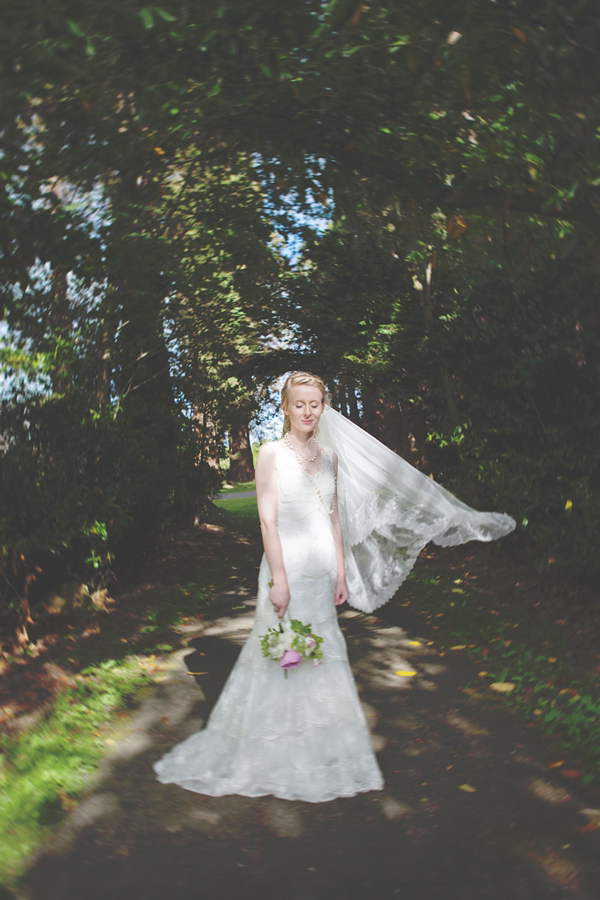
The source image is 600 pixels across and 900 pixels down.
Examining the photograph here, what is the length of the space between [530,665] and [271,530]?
314cm

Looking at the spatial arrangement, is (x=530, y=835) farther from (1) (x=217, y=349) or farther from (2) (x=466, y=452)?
(1) (x=217, y=349)

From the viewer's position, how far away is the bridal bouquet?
4.35m

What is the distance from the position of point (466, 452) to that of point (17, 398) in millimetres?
6003

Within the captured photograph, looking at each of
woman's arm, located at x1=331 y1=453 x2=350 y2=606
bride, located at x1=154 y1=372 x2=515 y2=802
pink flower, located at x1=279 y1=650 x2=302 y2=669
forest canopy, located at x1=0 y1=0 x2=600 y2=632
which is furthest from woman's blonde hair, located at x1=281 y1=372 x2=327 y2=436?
forest canopy, located at x1=0 y1=0 x2=600 y2=632

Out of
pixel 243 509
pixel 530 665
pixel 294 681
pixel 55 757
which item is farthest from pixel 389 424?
pixel 55 757

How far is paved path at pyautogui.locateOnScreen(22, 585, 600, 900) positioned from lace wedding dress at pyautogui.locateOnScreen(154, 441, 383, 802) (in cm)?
13

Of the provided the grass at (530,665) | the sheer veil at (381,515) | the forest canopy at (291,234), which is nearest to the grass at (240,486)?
the forest canopy at (291,234)

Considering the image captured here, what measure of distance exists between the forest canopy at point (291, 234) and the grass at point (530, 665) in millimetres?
863

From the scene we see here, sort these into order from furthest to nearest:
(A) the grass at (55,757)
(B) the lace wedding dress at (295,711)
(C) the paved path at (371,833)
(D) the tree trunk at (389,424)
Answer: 1. (D) the tree trunk at (389,424)
2. (B) the lace wedding dress at (295,711)
3. (A) the grass at (55,757)
4. (C) the paved path at (371,833)

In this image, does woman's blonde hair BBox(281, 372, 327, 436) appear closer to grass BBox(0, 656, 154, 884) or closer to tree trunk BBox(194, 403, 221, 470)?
grass BBox(0, 656, 154, 884)

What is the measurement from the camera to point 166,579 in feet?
37.3

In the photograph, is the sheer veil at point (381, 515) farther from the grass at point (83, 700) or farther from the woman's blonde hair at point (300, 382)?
the grass at point (83, 700)

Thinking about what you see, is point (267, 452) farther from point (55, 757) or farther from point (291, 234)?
point (291, 234)

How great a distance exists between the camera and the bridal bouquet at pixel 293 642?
4348 millimetres
